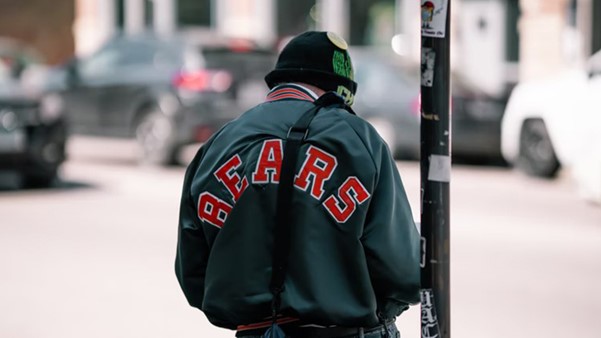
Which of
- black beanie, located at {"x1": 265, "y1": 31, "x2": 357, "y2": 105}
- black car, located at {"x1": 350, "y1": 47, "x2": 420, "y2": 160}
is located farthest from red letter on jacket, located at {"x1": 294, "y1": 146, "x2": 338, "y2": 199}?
black car, located at {"x1": 350, "y1": 47, "x2": 420, "y2": 160}

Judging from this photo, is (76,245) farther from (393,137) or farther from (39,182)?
(393,137)

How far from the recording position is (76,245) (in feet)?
31.6

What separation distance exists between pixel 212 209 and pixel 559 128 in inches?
412

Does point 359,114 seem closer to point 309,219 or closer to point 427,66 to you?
point 427,66

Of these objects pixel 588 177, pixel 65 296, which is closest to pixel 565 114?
pixel 588 177

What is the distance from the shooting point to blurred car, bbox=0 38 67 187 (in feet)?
41.4

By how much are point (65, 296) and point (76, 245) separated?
77.4 inches

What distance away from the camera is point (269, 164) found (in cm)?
304

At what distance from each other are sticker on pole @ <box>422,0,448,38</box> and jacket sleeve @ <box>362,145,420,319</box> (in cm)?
38

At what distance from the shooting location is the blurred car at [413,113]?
637 inches

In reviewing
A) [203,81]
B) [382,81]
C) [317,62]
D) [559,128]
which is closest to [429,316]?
[317,62]

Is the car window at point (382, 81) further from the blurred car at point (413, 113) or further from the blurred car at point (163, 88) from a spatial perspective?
the blurred car at point (163, 88)

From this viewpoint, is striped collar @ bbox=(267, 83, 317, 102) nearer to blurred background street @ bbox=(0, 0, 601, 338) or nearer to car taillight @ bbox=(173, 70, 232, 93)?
blurred background street @ bbox=(0, 0, 601, 338)

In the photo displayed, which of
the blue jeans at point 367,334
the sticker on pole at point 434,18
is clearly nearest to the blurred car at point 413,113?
the sticker on pole at point 434,18
